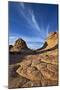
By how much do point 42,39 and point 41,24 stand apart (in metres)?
0.16

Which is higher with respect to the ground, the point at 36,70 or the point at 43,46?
the point at 43,46

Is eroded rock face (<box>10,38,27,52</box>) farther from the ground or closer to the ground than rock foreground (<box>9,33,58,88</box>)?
farther from the ground

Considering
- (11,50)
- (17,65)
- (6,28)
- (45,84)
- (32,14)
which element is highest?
(32,14)

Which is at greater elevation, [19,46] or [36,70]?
[19,46]

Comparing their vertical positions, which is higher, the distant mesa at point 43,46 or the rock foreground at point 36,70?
the distant mesa at point 43,46

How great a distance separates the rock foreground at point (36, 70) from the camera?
224cm

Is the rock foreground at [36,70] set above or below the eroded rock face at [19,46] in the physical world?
below

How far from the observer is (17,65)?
225 cm

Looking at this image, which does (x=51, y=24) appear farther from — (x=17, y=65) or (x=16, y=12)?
(x=17, y=65)

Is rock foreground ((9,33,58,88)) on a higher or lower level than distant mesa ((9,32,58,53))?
lower

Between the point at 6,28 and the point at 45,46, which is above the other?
the point at 6,28

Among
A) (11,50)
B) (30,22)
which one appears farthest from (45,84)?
(30,22)

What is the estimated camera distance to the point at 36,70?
2283 mm

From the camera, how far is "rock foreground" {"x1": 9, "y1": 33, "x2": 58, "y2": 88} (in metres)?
2.24
